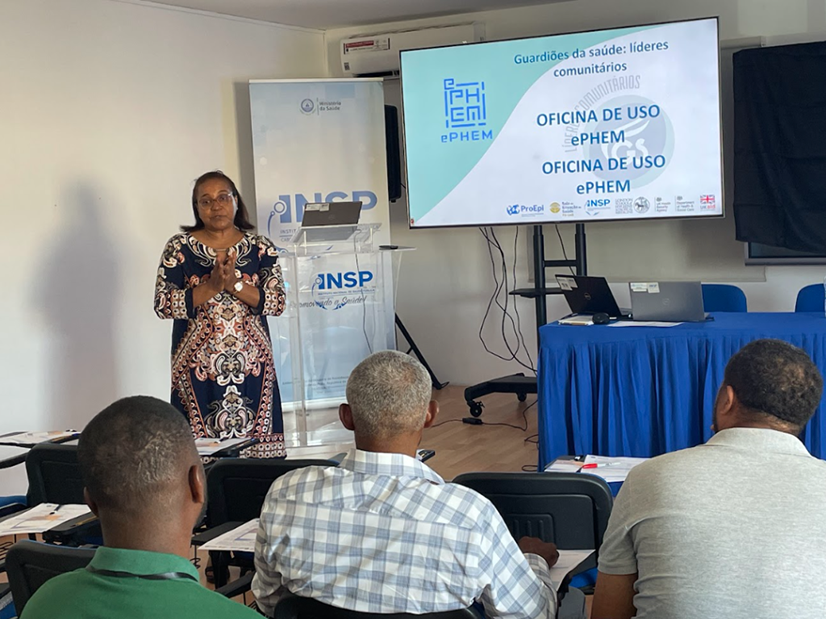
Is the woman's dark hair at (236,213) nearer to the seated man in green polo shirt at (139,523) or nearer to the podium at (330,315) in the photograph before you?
the podium at (330,315)

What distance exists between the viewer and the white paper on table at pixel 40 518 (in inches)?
92.3

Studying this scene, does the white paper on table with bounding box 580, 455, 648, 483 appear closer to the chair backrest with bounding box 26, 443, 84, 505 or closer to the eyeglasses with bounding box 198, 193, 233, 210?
the chair backrest with bounding box 26, 443, 84, 505

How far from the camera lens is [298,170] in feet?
21.0

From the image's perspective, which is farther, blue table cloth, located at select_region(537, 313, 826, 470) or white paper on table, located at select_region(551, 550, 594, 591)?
blue table cloth, located at select_region(537, 313, 826, 470)

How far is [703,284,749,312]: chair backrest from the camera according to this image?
4863mm

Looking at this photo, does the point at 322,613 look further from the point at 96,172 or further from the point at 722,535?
the point at 96,172

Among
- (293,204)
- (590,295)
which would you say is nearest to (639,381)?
(590,295)

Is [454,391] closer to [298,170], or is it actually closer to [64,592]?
[298,170]

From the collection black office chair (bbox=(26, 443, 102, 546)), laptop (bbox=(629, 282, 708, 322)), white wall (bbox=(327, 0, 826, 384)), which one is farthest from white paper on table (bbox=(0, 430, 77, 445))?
white wall (bbox=(327, 0, 826, 384))

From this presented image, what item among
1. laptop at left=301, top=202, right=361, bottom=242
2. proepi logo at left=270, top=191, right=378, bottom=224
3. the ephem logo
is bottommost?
laptop at left=301, top=202, right=361, bottom=242

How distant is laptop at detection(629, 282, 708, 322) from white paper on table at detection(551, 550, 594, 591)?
212cm

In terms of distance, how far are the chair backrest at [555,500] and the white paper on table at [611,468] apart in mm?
250

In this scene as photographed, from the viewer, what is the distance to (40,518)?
2.47 metres

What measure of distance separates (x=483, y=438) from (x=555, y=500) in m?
3.58
